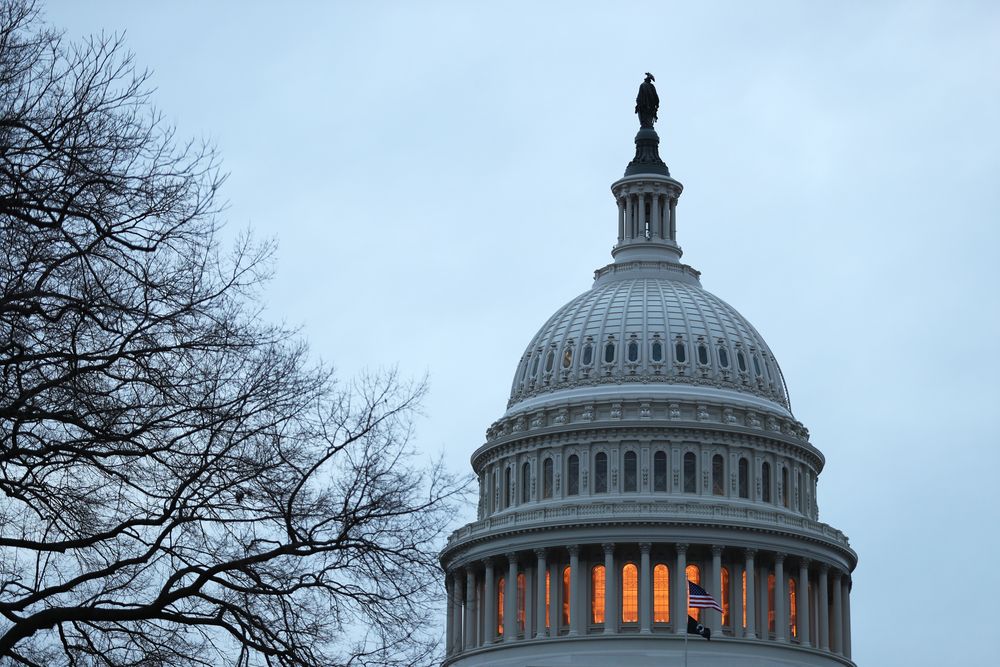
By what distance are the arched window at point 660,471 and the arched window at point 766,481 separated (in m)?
6.25

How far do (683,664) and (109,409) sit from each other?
83.7 m

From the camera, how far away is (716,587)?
10562 centimetres

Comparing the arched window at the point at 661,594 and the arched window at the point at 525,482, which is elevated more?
the arched window at the point at 525,482

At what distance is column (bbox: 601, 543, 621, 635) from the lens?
105312 mm

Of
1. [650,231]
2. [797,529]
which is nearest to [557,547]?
[797,529]

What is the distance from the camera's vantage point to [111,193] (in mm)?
23625

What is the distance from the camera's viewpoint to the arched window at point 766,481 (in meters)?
112

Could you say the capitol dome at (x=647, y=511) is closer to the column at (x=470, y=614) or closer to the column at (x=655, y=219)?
the column at (x=470, y=614)

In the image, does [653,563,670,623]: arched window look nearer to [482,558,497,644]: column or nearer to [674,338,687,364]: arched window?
[482,558,497,644]: column

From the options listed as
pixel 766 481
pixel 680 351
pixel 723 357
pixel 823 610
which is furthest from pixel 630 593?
pixel 723 357

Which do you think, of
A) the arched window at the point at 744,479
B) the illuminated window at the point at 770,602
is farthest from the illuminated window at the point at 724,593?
the arched window at the point at 744,479

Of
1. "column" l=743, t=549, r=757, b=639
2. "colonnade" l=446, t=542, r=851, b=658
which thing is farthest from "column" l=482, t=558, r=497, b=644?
"column" l=743, t=549, r=757, b=639

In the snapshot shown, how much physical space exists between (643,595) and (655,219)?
99.5 ft

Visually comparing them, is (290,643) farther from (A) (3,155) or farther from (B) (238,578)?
(A) (3,155)
